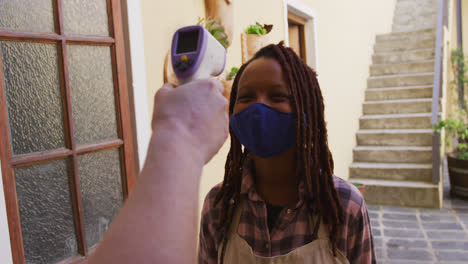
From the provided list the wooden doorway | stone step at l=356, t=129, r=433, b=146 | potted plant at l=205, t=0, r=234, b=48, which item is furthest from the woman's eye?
stone step at l=356, t=129, r=433, b=146

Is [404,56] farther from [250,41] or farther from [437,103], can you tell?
[250,41]

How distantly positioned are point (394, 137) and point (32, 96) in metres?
5.35

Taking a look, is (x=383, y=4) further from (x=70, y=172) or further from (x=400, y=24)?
(x=70, y=172)

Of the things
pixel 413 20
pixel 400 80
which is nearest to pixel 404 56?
pixel 400 80

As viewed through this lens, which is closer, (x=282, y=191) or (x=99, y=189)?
(x=282, y=191)

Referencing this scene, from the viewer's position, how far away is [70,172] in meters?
2.09

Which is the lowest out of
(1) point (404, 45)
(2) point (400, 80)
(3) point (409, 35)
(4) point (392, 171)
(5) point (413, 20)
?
(4) point (392, 171)

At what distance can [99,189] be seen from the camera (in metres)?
2.26

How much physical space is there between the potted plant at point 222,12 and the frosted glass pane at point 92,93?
0.97 meters

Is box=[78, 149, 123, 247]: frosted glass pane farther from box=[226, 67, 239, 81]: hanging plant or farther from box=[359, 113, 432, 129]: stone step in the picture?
box=[359, 113, 432, 129]: stone step

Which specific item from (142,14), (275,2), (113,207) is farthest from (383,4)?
(113,207)

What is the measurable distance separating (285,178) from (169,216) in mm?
943

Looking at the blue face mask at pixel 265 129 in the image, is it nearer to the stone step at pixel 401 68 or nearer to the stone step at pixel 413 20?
the stone step at pixel 401 68

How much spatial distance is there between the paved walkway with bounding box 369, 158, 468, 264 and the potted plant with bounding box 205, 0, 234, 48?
2.46 m
